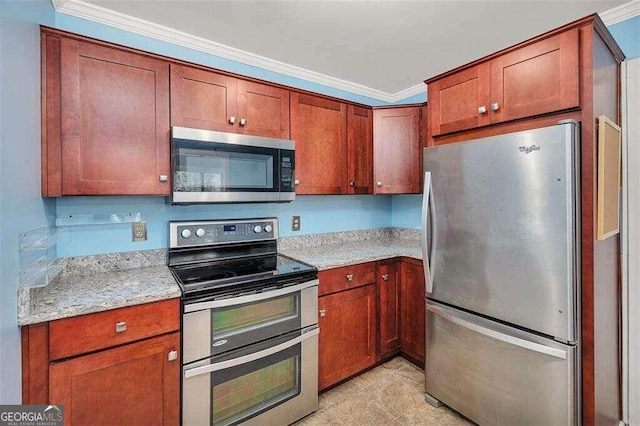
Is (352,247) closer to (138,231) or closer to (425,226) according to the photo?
(425,226)

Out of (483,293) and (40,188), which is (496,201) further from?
(40,188)

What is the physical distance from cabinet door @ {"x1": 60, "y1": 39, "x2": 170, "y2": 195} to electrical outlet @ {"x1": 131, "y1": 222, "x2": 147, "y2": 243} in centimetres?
34

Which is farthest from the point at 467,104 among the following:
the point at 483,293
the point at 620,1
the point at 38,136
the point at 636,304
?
the point at 38,136

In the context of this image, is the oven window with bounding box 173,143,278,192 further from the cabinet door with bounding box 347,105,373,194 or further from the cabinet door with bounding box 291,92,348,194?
the cabinet door with bounding box 347,105,373,194

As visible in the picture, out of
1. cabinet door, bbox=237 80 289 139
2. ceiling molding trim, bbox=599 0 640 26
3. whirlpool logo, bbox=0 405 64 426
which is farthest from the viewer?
cabinet door, bbox=237 80 289 139

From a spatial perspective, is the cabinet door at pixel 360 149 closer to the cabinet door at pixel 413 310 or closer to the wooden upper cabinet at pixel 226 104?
the wooden upper cabinet at pixel 226 104

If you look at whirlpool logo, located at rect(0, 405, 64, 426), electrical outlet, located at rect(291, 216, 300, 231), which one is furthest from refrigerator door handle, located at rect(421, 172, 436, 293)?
whirlpool logo, located at rect(0, 405, 64, 426)

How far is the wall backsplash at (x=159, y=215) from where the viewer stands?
1790 mm

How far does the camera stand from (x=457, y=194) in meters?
1.81

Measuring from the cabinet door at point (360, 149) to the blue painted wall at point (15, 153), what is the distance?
196cm

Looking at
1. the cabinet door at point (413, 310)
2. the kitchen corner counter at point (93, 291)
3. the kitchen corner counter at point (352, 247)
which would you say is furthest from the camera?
the cabinet door at point (413, 310)

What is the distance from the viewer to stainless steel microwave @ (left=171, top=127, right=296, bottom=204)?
1754 millimetres

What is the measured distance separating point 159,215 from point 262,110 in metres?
1.01

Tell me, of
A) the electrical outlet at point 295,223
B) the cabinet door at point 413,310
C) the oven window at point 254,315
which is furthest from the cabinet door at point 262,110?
the cabinet door at point 413,310
